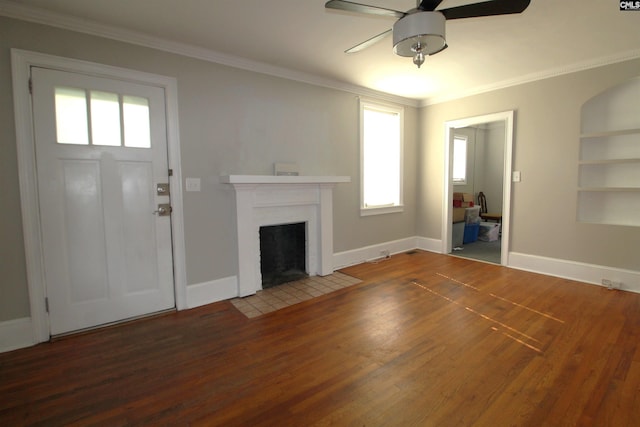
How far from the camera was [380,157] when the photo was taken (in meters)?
4.86

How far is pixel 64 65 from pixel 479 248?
607 centimetres

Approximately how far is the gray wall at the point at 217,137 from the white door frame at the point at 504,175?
1.41 m

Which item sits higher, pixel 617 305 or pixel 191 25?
pixel 191 25

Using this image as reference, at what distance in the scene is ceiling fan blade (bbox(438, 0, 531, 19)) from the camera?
67.4 inches

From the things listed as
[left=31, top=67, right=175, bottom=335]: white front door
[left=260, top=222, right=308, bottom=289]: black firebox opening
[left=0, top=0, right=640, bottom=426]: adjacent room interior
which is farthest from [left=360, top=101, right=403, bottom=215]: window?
[left=31, top=67, right=175, bottom=335]: white front door

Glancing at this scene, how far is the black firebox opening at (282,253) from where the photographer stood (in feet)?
12.0

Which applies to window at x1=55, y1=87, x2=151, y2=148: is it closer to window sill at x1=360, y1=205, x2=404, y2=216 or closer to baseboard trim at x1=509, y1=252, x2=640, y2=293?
window sill at x1=360, y1=205, x2=404, y2=216

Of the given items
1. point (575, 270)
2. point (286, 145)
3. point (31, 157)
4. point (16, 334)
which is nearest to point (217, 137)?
point (286, 145)

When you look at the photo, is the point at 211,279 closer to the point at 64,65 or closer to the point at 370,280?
the point at 370,280

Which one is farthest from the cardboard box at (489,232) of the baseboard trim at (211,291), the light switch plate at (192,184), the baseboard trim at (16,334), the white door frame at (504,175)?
the baseboard trim at (16,334)

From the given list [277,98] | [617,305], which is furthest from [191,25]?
[617,305]

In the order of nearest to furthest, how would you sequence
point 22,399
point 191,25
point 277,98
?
point 22,399, point 191,25, point 277,98

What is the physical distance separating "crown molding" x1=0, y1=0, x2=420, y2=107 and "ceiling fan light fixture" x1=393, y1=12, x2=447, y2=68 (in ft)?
6.37

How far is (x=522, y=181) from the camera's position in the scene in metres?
4.09
